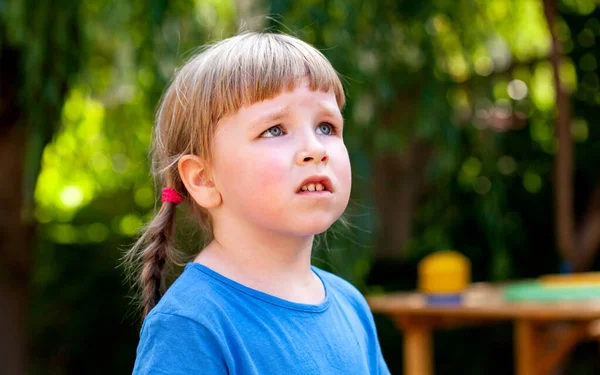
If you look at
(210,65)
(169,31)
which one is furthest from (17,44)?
(210,65)

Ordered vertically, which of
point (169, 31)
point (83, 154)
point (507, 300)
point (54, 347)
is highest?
point (169, 31)

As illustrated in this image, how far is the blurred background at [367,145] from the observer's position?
10.0 feet

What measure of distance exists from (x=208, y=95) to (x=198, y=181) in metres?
0.13

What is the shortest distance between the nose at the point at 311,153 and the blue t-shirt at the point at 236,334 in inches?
7.7

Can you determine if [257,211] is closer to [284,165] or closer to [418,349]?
[284,165]

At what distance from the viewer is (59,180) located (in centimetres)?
547

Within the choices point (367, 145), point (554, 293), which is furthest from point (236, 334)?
point (367, 145)

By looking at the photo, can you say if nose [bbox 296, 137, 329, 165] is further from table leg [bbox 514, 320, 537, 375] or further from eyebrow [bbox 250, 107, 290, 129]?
table leg [bbox 514, 320, 537, 375]

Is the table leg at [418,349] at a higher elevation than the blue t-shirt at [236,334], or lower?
lower

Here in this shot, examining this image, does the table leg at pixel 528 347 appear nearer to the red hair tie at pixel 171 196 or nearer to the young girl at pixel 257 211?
the young girl at pixel 257 211

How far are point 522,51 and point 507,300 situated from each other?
1881 mm

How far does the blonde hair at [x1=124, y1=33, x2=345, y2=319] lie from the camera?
3.81 ft

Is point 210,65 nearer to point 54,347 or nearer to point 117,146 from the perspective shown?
point 117,146

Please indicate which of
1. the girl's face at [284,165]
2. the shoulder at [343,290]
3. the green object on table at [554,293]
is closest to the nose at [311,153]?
the girl's face at [284,165]
